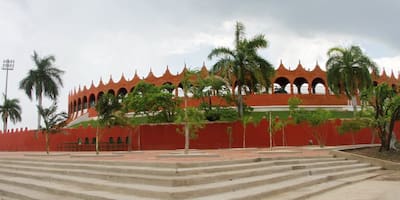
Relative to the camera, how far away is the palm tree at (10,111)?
52.4 meters

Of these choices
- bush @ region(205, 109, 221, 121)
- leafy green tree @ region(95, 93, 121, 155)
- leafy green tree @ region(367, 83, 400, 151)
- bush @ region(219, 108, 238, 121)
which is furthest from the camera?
bush @ region(205, 109, 221, 121)

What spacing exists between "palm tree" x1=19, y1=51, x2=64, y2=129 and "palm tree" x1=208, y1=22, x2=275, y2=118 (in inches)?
918

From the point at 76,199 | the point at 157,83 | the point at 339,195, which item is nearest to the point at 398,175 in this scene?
the point at 339,195

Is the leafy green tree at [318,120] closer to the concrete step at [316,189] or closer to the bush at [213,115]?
the bush at [213,115]

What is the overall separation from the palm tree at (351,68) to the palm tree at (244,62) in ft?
22.1

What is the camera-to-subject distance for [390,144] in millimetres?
18766

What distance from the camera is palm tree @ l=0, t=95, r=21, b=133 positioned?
172 feet

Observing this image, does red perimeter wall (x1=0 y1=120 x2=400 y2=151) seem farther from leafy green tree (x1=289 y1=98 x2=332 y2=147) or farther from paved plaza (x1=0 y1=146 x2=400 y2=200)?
paved plaza (x1=0 y1=146 x2=400 y2=200)

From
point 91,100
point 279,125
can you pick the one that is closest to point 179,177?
point 279,125

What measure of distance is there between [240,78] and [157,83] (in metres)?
19.2

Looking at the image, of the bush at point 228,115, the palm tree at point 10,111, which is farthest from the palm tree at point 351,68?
the palm tree at point 10,111

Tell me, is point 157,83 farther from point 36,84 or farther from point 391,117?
point 391,117

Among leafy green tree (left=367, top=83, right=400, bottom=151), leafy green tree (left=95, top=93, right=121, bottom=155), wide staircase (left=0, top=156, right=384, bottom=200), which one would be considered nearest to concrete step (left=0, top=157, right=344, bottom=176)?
wide staircase (left=0, top=156, right=384, bottom=200)

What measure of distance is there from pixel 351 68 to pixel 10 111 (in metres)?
43.3
